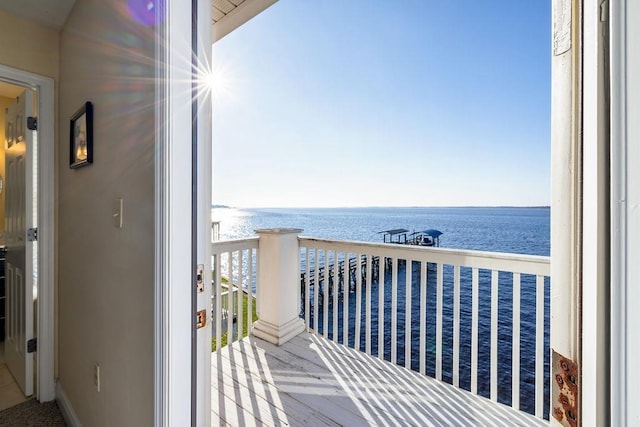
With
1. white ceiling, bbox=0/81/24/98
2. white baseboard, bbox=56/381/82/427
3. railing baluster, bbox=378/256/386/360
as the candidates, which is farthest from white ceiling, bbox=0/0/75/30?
railing baluster, bbox=378/256/386/360

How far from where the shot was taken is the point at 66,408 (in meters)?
1.86

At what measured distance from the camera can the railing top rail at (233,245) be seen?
2473mm

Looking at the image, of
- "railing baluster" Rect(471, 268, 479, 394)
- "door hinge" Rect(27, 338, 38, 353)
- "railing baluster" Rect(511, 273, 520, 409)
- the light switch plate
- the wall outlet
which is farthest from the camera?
"door hinge" Rect(27, 338, 38, 353)

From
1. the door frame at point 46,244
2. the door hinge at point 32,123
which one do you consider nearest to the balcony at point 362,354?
the door frame at point 46,244

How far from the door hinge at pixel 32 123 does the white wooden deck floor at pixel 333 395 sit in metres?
2.07

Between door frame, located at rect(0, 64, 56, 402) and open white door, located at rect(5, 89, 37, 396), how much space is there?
0.24 ft

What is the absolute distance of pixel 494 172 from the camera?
10328mm

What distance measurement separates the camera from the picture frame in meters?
1.51

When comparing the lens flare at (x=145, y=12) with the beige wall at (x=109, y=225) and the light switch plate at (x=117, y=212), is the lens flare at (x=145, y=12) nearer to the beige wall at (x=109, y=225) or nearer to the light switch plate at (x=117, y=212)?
the beige wall at (x=109, y=225)

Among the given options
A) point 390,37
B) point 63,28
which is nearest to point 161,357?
point 63,28

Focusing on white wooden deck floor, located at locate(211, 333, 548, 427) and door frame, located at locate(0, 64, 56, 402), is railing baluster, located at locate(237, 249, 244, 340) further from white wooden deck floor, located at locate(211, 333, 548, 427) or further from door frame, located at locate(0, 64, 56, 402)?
door frame, located at locate(0, 64, 56, 402)

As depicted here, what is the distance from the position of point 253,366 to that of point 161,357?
1538mm

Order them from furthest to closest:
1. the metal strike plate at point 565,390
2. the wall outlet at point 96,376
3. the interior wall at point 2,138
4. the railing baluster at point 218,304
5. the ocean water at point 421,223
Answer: the ocean water at point 421,223
the interior wall at point 2,138
the railing baluster at point 218,304
the wall outlet at point 96,376
the metal strike plate at point 565,390

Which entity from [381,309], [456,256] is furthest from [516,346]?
[381,309]
